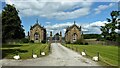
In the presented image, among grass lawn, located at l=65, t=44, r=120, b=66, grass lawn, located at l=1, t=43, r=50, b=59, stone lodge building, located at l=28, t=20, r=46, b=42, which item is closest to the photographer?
grass lawn, located at l=65, t=44, r=120, b=66

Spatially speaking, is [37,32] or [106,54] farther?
[37,32]

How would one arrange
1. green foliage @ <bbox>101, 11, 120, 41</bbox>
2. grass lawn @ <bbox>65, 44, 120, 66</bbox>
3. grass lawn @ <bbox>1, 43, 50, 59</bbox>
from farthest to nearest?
green foliage @ <bbox>101, 11, 120, 41</bbox> → grass lawn @ <bbox>1, 43, 50, 59</bbox> → grass lawn @ <bbox>65, 44, 120, 66</bbox>

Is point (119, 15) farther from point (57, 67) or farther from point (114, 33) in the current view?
point (57, 67)

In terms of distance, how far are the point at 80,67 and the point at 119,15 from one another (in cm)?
7019

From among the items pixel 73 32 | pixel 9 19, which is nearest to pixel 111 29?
pixel 73 32

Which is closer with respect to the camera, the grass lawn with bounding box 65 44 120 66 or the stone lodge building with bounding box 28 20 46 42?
the grass lawn with bounding box 65 44 120 66

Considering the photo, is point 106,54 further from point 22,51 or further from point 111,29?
point 111,29

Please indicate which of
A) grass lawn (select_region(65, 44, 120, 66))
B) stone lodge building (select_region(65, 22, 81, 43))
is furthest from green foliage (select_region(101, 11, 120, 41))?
grass lawn (select_region(65, 44, 120, 66))

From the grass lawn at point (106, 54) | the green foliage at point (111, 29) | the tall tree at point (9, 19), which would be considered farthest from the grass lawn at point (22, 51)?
the green foliage at point (111, 29)

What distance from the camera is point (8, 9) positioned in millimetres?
45969

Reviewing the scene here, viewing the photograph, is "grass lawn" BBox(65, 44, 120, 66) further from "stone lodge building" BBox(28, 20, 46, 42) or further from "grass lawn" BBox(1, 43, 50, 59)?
"stone lodge building" BBox(28, 20, 46, 42)

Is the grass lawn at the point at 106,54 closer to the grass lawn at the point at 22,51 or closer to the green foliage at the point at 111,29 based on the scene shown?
the grass lawn at the point at 22,51

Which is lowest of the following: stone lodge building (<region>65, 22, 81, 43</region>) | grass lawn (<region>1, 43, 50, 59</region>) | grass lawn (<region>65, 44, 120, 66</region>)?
grass lawn (<region>65, 44, 120, 66</region>)

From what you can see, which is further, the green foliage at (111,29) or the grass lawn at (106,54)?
the green foliage at (111,29)
